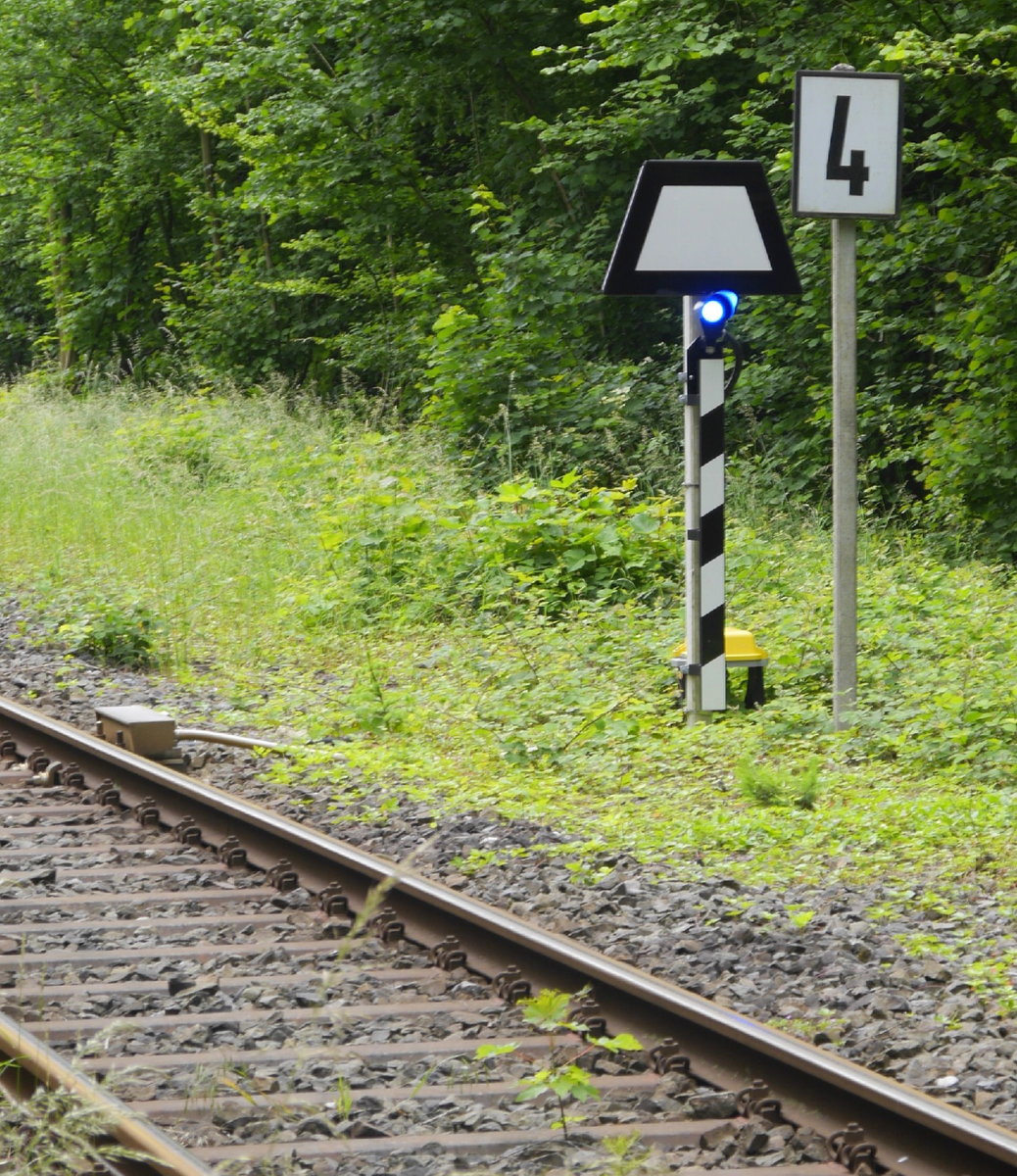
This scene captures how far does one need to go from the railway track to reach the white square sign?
12.3 ft

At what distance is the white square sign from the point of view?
23.1 feet

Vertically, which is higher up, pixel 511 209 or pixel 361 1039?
pixel 511 209

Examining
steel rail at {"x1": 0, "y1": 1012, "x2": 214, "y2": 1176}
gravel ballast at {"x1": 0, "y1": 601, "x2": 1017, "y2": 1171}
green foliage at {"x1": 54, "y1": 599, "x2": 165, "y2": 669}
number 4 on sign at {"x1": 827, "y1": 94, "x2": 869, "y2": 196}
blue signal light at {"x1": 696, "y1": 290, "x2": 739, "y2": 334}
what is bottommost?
green foliage at {"x1": 54, "y1": 599, "x2": 165, "y2": 669}

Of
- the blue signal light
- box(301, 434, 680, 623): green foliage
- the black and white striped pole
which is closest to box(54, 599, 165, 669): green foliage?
box(301, 434, 680, 623): green foliage

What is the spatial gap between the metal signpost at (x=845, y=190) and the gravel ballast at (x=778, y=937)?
7.03 feet

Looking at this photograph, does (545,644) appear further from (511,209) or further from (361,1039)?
(511,209)

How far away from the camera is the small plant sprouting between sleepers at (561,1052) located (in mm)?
3467

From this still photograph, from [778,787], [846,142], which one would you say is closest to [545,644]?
[778,787]

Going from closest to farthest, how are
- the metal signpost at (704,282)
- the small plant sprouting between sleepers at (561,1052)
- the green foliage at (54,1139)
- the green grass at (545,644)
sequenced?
the green foliage at (54,1139) → the small plant sprouting between sleepers at (561,1052) → the green grass at (545,644) → the metal signpost at (704,282)

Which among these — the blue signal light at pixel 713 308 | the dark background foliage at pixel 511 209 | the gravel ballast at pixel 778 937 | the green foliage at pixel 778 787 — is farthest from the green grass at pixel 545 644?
the blue signal light at pixel 713 308

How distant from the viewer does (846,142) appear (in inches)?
280

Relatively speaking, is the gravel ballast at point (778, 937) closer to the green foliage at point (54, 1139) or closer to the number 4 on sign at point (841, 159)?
the green foliage at point (54, 1139)

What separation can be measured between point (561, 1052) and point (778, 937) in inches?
40.7

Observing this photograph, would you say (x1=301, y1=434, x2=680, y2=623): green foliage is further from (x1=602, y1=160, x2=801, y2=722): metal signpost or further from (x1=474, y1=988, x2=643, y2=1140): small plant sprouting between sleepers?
(x1=474, y1=988, x2=643, y2=1140): small plant sprouting between sleepers
